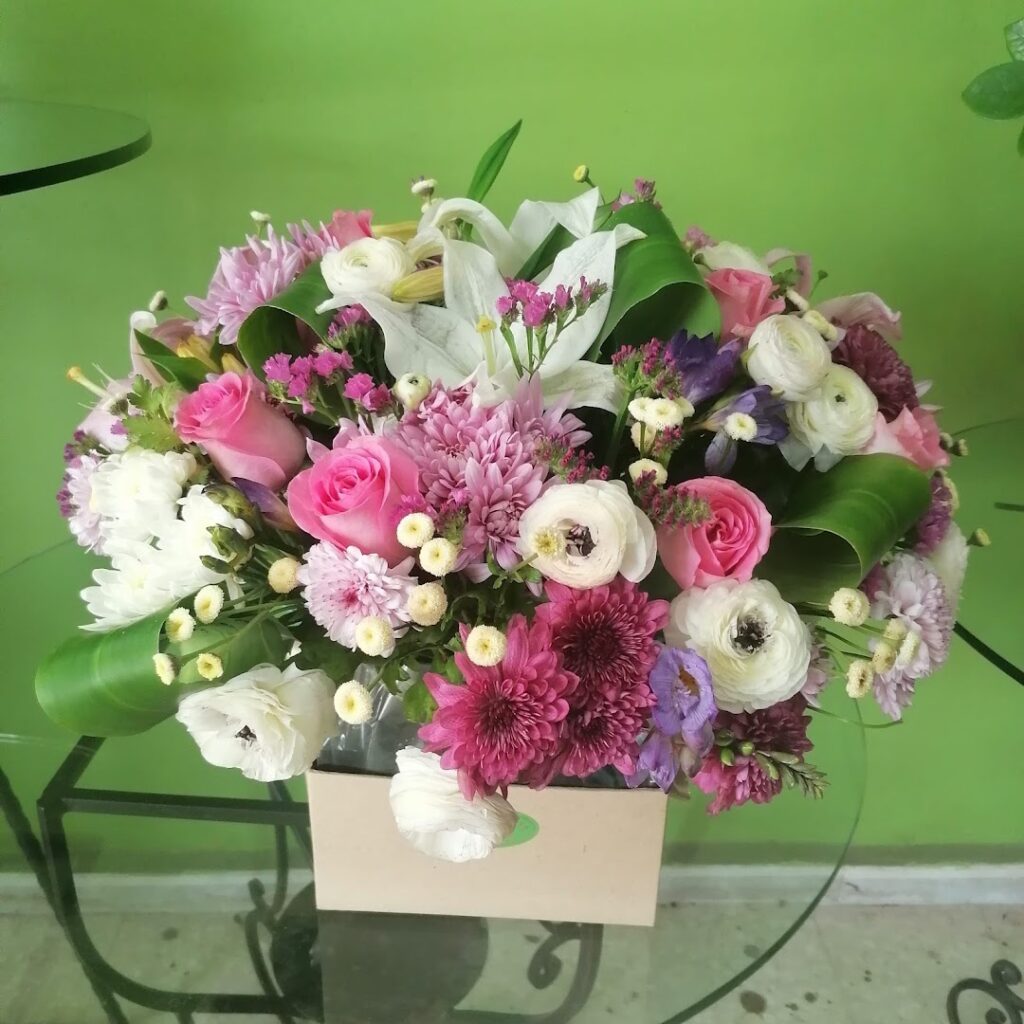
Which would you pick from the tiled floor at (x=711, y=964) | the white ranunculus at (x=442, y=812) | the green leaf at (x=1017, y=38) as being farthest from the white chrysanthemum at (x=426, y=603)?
the green leaf at (x=1017, y=38)

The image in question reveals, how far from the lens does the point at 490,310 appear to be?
0.66 metres

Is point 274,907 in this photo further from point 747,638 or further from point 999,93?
point 999,93

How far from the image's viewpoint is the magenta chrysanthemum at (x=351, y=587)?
55 cm

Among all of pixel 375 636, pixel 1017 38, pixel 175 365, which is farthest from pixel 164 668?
pixel 1017 38

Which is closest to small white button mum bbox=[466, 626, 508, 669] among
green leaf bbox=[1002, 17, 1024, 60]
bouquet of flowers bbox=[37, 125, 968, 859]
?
bouquet of flowers bbox=[37, 125, 968, 859]

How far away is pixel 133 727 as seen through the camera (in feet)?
2.11

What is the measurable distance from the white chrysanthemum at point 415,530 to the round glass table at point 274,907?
1.13 ft

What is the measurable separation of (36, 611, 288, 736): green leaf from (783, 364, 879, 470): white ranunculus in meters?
0.37

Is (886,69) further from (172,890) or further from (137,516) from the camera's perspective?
(172,890)

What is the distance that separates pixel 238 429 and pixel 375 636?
0.16 metres

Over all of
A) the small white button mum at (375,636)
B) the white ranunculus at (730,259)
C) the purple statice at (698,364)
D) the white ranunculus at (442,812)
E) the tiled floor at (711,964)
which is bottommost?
the tiled floor at (711,964)

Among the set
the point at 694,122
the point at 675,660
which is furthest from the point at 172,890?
the point at 694,122

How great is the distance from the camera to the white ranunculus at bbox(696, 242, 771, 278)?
710mm

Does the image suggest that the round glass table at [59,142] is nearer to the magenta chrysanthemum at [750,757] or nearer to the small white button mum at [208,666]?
the small white button mum at [208,666]
